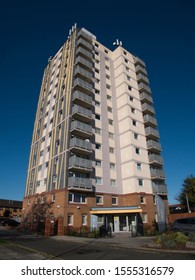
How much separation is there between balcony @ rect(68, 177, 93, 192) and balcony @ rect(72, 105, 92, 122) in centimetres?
1016

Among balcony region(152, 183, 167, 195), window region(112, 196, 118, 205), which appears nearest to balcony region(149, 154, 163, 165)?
balcony region(152, 183, 167, 195)

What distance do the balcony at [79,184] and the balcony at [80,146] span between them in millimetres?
4304

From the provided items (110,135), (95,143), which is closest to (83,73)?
(110,135)

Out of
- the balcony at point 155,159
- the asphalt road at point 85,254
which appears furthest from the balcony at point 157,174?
the asphalt road at point 85,254

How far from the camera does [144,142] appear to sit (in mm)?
40906

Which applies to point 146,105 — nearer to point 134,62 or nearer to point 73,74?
point 134,62

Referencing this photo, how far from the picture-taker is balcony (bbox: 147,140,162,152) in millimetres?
40781

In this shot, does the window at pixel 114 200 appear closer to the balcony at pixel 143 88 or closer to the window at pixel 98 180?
the window at pixel 98 180

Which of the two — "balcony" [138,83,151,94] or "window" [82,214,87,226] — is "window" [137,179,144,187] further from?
"balcony" [138,83,151,94]

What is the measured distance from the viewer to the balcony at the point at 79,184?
29.7 meters

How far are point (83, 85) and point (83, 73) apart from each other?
9.21 feet

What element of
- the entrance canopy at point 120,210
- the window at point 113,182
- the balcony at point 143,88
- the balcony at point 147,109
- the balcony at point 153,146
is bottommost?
the entrance canopy at point 120,210

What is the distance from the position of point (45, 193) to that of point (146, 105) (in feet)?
85.6
